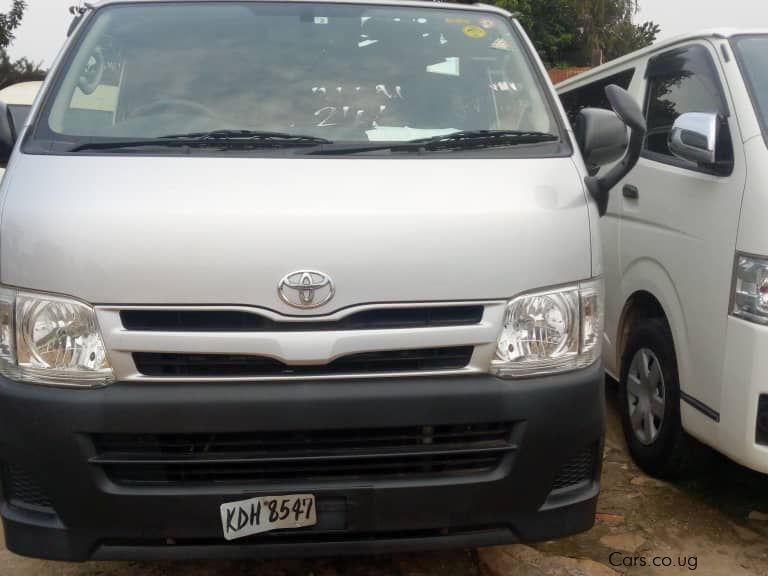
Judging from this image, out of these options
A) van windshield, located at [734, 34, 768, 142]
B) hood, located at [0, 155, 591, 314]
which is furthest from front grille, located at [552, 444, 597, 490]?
van windshield, located at [734, 34, 768, 142]

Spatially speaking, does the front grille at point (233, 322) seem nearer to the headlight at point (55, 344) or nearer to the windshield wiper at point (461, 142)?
the headlight at point (55, 344)

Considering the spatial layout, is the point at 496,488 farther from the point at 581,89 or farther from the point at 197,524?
the point at 581,89

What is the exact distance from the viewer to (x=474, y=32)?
334 cm

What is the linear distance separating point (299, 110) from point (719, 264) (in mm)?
1751

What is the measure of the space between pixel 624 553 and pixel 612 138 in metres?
1.63

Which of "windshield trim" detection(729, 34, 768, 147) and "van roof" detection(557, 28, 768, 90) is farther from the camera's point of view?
"van roof" detection(557, 28, 768, 90)

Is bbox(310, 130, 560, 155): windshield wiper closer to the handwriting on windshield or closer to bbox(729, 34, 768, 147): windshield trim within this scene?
the handwriting on windshield

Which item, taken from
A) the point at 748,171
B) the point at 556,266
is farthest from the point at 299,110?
the point at 748,171

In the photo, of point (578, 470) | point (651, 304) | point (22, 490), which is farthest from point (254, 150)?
point (651, 304)

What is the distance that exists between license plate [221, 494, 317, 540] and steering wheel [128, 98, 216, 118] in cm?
138

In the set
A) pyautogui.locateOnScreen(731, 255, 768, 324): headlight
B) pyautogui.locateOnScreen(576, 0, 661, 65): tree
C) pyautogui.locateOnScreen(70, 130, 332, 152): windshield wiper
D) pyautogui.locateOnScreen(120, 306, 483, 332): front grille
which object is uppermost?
pyautogui.locateOnScreen(70, 130, 332, 152): windshield wiper

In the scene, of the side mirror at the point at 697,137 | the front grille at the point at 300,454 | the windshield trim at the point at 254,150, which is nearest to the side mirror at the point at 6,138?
the windshield trim at the point at 254,150

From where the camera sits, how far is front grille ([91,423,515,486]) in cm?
227

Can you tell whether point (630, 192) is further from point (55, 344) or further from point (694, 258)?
point (55, 344)
